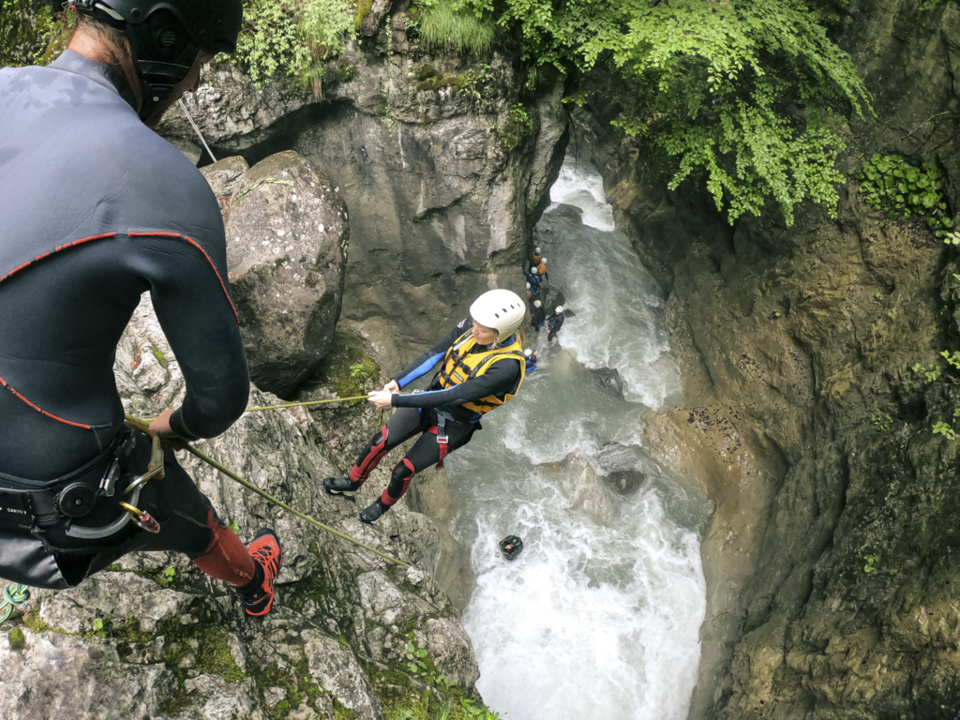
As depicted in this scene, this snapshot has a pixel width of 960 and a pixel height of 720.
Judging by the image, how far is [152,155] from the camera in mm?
1252

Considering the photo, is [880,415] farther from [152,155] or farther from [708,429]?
[152,155]

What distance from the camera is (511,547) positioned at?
8297mm

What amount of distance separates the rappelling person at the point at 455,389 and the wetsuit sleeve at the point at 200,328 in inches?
93.1

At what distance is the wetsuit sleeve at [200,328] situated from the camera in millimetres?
1275

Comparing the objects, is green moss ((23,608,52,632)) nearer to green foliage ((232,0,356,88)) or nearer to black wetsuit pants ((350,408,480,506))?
black wetsuit pants ((350,408,480,506))

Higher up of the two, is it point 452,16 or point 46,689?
point 452,16

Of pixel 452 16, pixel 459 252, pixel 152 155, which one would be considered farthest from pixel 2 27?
pixel 152 155

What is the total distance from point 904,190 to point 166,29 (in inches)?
333

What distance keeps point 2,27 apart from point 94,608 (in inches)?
248

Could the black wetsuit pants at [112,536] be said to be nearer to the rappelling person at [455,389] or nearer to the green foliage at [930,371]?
the rappelling person at [455,389]

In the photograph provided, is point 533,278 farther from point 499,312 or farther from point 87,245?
point 87,245

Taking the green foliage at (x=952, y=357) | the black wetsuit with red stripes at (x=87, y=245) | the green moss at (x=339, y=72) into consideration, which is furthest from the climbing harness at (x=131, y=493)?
the green foliage at (x=952, y=357)

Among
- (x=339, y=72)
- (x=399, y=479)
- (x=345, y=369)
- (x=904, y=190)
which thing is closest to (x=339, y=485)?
(x=399, y=479)

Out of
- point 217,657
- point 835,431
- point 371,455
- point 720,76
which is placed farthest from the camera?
point 835,431
